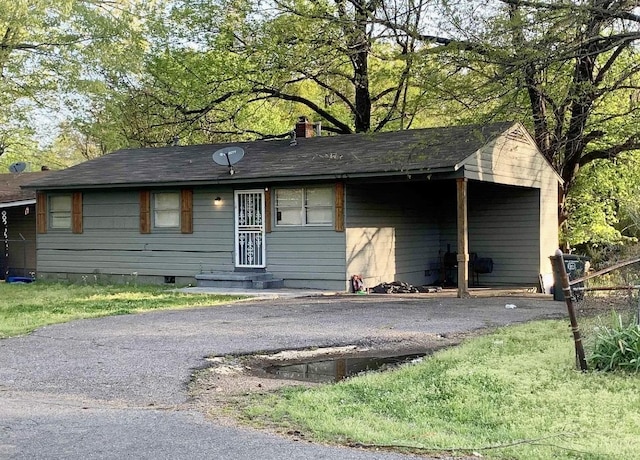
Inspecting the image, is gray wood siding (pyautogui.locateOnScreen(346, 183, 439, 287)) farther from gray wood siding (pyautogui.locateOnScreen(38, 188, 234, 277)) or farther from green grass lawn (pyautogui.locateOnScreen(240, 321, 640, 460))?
green grass lawn (pyautogui.locateOnScreen(240, 321, 640, 460))

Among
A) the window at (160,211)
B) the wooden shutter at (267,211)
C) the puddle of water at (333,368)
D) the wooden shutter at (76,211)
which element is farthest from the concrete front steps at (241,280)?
the puddle of water at (333,368)

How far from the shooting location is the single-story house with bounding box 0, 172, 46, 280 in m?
23.7

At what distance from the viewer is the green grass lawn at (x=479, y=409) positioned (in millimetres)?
4980

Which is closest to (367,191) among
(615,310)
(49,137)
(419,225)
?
(419,225)

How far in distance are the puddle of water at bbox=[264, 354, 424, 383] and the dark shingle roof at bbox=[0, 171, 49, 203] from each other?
16610 mm

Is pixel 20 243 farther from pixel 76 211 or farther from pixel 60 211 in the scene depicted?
pixel 76 211

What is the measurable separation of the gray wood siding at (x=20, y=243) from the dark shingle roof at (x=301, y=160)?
10.2 feet

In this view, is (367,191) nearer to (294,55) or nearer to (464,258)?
(464,258)

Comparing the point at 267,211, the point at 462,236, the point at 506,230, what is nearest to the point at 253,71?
the point at 267,211

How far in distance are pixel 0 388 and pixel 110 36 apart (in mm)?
24010

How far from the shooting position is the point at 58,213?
825 inches

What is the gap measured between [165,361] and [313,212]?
930cm

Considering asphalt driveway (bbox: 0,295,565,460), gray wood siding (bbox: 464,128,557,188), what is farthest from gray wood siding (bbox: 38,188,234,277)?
gray wood siding (bbox: 464,128,557,188)

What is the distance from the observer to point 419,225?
786 inches
